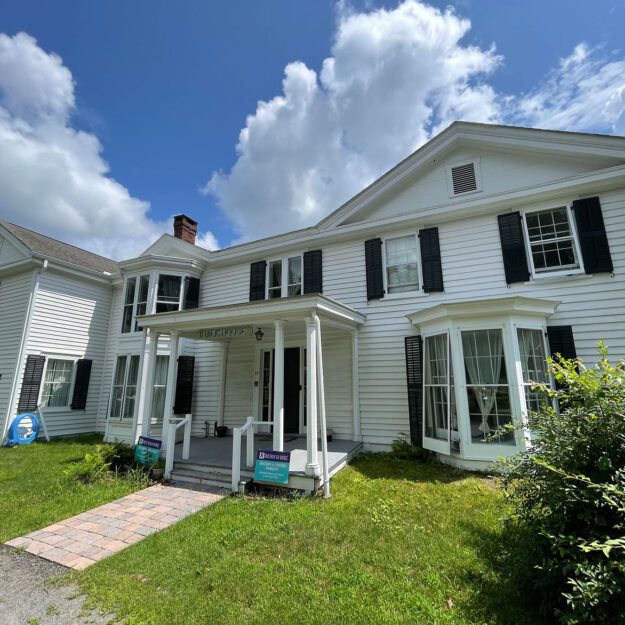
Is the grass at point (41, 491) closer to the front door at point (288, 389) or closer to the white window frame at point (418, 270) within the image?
the front door at point (288, 389)

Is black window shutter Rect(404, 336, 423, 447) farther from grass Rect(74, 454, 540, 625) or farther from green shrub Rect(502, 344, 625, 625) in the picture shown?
green shrub Rect(502, 344, 625, 625)

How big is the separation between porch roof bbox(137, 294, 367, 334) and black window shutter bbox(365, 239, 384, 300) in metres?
0.73

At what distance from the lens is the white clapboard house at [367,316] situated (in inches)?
235

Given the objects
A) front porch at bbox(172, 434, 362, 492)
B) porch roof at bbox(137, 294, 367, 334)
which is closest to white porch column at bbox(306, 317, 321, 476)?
front porch at bbox(172, 434, 362, 492)

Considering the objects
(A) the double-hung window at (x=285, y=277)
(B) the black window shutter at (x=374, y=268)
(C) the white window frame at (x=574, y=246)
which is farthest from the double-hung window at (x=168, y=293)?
(C) the white window frame at (x=574, y=246)

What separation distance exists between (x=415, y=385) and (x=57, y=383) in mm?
11127

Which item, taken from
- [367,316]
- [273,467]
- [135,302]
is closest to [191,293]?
[135,302]

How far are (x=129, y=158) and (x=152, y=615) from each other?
1070 cm

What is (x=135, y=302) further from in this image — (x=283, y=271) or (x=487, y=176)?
(x=487, y=176)

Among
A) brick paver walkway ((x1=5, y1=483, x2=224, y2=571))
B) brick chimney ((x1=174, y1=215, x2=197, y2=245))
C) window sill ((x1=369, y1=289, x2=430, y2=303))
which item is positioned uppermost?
brick chimney ((x1=174, y1=215, x2=197, y2=245))

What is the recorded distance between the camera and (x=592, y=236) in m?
6.52

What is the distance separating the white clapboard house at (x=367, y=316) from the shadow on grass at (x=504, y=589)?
1977 mm

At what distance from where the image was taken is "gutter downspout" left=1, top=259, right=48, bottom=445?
9523 mm

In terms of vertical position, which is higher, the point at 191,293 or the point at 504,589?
the point at 191,293
